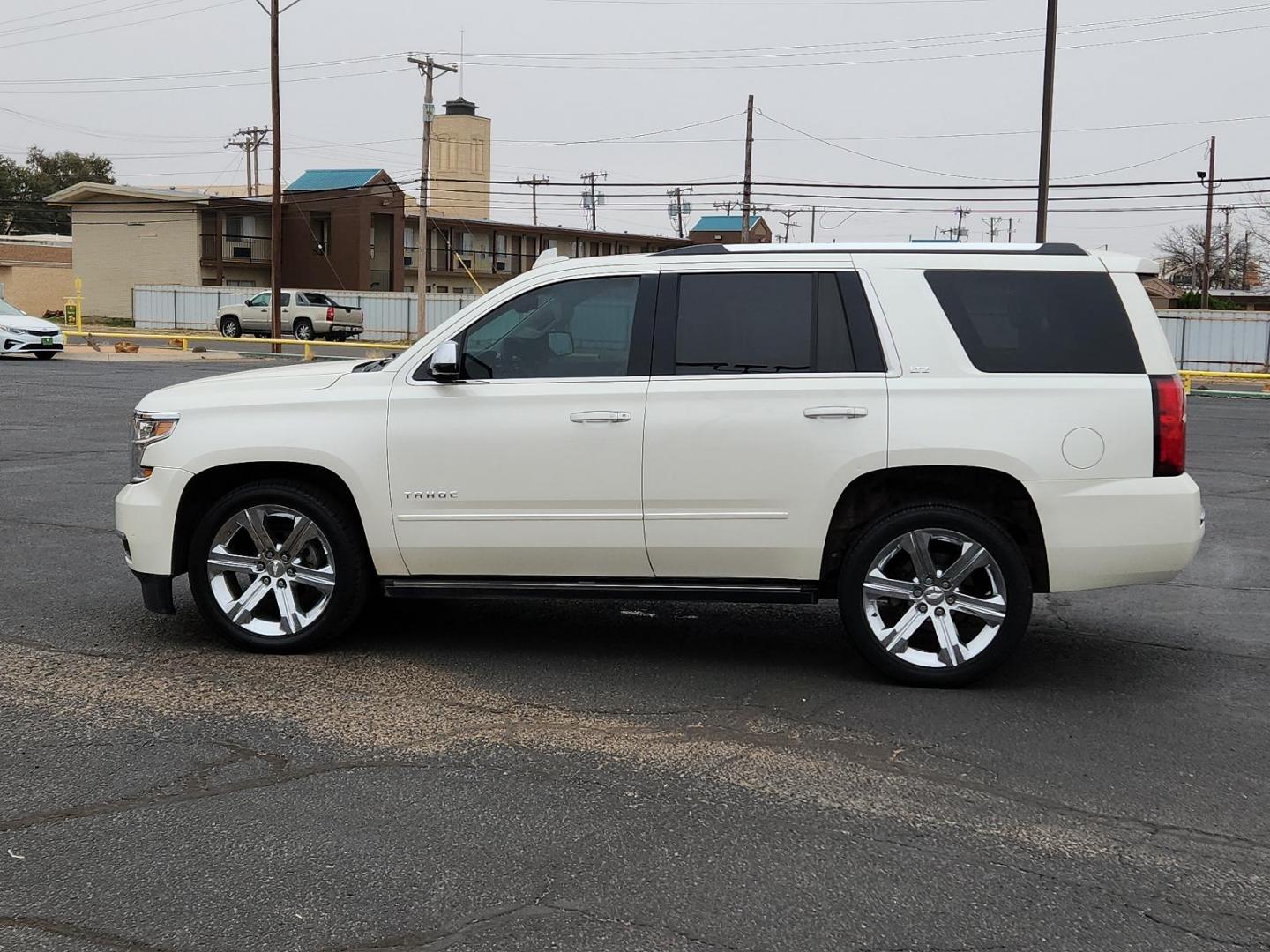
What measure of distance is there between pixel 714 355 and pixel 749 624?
1761 millimetres

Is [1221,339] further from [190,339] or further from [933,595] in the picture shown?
[933,595]

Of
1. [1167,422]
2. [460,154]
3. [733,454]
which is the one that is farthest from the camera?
[460,154]

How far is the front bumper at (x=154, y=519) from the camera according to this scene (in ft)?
20.7

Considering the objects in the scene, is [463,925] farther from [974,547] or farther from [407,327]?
[407,327]

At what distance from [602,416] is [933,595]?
1.68 meters

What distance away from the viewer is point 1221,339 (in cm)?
3941

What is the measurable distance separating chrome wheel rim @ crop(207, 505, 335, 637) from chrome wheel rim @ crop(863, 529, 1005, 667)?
2600mm

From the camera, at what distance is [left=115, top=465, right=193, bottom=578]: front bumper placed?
20.7 ft

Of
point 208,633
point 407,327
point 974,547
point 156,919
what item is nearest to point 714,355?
point 974,547

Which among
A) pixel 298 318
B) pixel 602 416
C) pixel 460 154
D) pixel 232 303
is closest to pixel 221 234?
pixel 232 303

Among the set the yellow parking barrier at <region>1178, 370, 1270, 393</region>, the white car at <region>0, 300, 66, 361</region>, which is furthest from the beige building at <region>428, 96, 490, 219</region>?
the yellow parking barrier at <region>1178, 370, 1270, 393</region>

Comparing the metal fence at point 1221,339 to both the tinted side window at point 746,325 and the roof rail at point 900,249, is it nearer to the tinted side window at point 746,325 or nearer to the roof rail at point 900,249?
the roof rail at point 900,249

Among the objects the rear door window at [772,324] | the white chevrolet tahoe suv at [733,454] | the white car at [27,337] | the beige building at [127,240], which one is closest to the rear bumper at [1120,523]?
the white chevrolet tahoe suv at [733,454]

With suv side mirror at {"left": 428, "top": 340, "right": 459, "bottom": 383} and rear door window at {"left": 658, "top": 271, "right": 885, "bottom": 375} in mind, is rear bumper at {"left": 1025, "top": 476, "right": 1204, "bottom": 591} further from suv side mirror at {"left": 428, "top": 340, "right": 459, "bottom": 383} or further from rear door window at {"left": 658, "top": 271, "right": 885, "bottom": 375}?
suv side mirror at {"left": 428, "top": 340, "right": 459, "bottom": 383}
